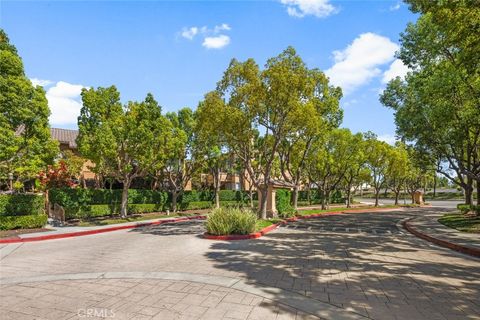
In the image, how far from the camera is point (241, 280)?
715 cm

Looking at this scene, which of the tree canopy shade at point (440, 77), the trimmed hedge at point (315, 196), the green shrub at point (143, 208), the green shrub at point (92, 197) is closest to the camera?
the tree canopy shade at point (440, 77)

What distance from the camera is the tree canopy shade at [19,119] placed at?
15665mm

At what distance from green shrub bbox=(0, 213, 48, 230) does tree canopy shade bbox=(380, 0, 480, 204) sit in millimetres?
20598

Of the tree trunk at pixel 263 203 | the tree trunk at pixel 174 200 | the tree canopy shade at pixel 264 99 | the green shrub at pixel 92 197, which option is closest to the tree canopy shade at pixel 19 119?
the green shrub at pixel 92 197

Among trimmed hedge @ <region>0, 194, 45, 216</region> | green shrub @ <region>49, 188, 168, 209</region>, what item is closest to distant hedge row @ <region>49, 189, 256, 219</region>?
green shrub @ <region>49, 188, 168, 209</region>

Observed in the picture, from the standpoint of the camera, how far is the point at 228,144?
20891 millimetres

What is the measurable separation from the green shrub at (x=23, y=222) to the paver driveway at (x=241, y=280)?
19.0 ft

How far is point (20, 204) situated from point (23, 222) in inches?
49.1

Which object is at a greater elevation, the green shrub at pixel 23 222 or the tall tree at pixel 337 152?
the tall tree at pixel 337 152

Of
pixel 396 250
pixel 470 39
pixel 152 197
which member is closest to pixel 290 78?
pixel 470 39

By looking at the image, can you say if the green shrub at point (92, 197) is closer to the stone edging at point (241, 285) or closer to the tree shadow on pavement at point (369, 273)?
the tree shadow on pavement at point (369, 273)

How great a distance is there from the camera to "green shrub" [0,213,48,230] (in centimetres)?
1634

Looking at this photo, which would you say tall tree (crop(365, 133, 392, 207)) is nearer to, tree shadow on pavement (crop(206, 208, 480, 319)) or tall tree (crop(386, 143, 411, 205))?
tall tree (crop(386, 143, 411, 205))

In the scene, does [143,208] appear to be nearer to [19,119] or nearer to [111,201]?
[111,201]
